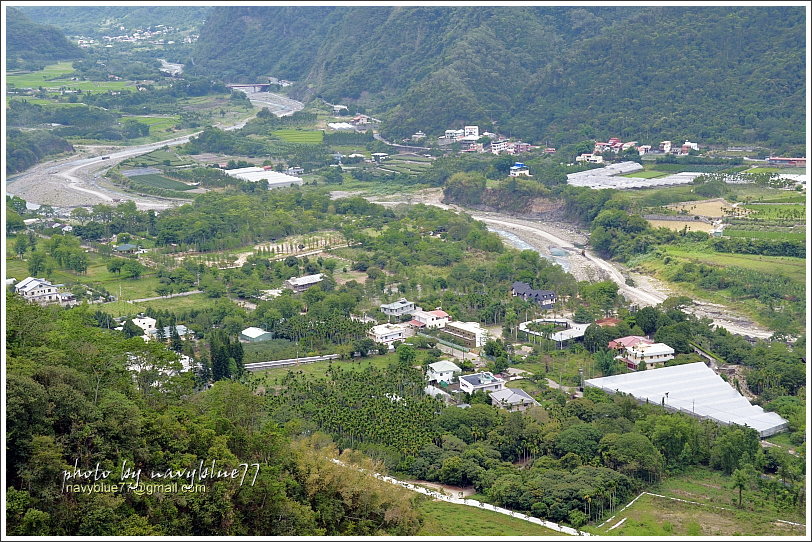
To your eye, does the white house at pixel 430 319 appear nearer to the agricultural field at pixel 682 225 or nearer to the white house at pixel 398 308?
the white house at pixel 398 308

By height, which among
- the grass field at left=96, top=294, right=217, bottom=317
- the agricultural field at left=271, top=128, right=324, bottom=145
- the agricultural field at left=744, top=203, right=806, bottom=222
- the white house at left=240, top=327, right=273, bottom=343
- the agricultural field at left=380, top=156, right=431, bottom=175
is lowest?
the white house at left=240, top=327, right=273, bottom=343

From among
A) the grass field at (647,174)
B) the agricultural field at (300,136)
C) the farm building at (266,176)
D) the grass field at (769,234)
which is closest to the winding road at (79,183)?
the farm building at (266,176)

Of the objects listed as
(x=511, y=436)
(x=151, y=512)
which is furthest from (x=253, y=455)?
(x=511, y=436)

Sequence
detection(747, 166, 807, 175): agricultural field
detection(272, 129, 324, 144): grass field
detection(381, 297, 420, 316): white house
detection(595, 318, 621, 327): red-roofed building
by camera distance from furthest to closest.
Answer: detection(272, 129, 324, 144): grass field
detection(747, 166, 807, 175): agricultural field
detection(381, 297, 420, 316): white house
detection(595, 318, 621, 327): red-roofed building

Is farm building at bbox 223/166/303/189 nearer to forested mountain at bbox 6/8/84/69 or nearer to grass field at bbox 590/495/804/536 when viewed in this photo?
forested mountain at bbox 6/8/84/69

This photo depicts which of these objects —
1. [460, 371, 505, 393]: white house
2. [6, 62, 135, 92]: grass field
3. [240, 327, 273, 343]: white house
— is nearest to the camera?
[460, 371, 505, 393]: white house

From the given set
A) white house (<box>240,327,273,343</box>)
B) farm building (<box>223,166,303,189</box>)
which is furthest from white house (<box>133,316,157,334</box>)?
farm building (<box>223,166,303,189</box>)

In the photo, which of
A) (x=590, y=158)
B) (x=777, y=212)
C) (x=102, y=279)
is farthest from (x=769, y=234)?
(x=102, y=279)
